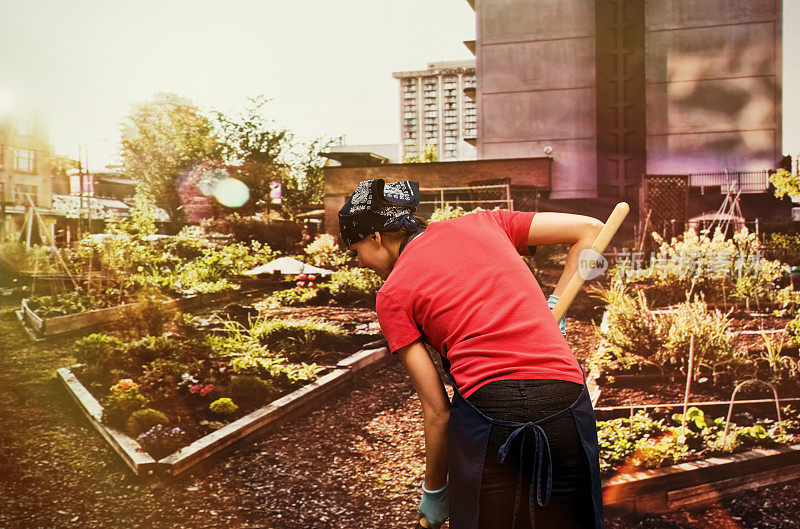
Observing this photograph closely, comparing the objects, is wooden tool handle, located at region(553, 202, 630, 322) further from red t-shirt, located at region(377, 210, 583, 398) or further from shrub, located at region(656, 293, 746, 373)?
shrub, located at region(656, 293, 746, 373)

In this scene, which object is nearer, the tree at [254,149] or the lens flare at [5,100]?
the tree at [254,149]

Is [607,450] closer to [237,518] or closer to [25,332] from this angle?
[237,518]

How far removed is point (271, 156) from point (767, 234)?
343cm

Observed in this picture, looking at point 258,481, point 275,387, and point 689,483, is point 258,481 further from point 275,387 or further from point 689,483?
point 689,483

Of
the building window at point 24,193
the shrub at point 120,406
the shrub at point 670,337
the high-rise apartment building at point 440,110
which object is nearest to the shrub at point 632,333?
the shrub at point 670,337

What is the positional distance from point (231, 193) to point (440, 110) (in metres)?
1.60

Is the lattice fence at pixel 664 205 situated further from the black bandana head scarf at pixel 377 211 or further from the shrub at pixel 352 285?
the black bandana head scarf at pixel 377 211

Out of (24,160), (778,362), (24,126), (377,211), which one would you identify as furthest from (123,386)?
(778,362)

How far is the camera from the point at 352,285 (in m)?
5.04

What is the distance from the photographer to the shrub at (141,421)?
4062 mm

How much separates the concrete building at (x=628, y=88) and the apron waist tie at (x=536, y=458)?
3.26 meters

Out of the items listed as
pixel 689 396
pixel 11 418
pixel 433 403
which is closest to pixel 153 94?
pixel 11 418

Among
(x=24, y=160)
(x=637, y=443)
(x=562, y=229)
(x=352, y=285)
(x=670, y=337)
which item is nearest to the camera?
(x=562, y=229)

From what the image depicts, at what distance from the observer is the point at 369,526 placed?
376 centimetres
